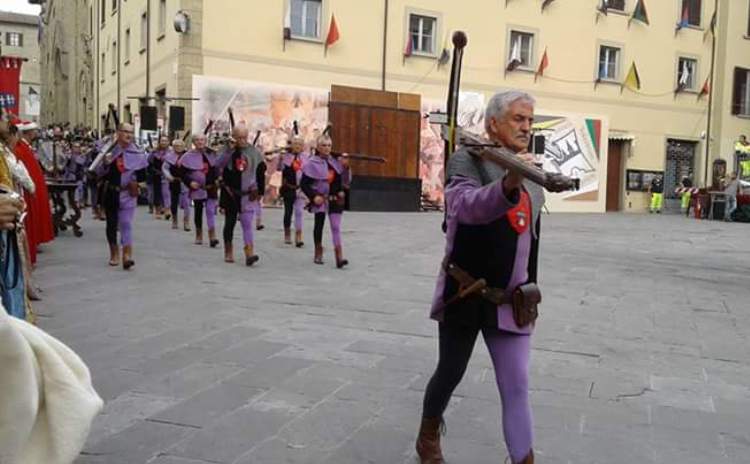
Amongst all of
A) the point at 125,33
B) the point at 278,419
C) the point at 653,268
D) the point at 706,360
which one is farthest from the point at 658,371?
the point at 125,33

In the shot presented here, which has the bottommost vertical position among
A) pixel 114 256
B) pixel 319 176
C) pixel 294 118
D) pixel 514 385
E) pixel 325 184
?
pixel 114 256

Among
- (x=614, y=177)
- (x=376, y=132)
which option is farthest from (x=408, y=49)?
(x=614, y=177)

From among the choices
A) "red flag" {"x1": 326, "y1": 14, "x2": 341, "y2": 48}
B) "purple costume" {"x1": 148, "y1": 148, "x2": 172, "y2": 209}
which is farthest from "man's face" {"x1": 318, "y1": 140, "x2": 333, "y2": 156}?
"red flag" {"x1": 326, "y1": 14, "x2": 341, "y2": 48}

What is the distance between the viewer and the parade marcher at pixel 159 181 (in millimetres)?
18094

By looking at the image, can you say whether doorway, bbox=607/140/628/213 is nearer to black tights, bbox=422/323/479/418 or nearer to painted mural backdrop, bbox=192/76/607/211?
painted mural backdrop, bbox=192/76/607/211

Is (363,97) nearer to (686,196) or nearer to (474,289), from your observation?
(686,196)

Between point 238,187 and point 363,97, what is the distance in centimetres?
1381

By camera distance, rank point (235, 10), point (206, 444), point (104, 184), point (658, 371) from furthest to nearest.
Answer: point (235, 10) < point (104, 184) < point (658, 371) < point (206, 444)

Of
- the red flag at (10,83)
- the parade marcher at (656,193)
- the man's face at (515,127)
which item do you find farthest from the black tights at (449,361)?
the parade marcher at (656,193)

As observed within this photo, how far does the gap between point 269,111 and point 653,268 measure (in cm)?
1418

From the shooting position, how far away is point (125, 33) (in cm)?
2980

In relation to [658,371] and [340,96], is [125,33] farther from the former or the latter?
[658,371]

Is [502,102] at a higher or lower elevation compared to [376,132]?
lower

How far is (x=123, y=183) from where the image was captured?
10125mm
